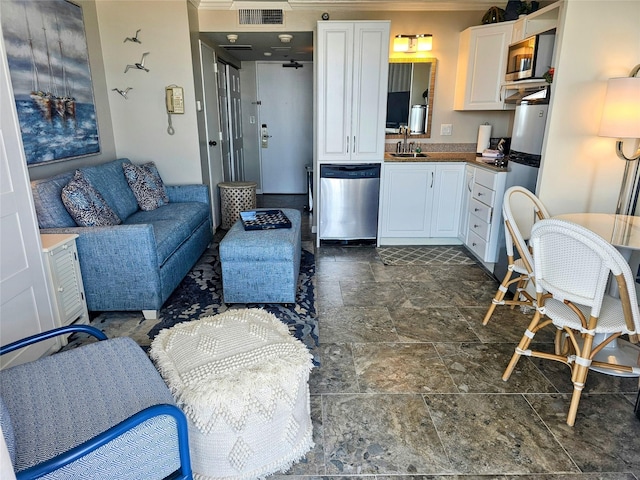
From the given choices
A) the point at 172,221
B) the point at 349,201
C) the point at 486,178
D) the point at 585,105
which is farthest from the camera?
the point at 349,201

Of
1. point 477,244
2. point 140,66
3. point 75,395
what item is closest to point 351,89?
point 477,244

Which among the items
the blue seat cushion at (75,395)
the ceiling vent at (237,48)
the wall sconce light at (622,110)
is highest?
the ceiling vent at (237,48)

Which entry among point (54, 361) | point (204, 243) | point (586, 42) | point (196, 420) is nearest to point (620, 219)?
point (586, 42)

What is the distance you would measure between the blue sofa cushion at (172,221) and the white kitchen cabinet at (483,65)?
2.88 metres

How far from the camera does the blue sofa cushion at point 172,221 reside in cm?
292

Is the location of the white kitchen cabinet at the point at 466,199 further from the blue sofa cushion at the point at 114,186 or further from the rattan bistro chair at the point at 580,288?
the blue sofa cushion at the point at 114,186

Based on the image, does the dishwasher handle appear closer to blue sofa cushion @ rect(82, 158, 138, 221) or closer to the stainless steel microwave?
the stainless steel microwave

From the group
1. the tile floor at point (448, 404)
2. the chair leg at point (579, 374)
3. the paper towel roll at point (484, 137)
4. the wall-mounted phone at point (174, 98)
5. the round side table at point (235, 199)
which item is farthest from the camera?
the round side table at point (235, 199)

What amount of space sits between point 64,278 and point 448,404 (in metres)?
2.21

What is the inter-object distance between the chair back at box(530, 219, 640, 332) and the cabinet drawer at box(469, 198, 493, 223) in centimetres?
161

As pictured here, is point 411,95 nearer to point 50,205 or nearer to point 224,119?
point 224,119

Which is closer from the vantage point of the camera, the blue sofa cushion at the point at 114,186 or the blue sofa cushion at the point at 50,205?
the blue sofa cushion at the point at 50,205

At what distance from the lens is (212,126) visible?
15.5 ft

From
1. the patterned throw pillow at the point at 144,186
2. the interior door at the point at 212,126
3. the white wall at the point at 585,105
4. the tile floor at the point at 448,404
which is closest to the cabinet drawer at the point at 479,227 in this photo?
the white wall at the point at 585,105
